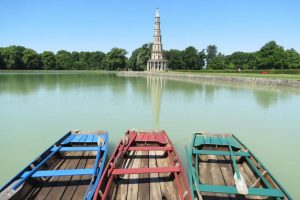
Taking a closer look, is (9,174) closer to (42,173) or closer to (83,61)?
(42,173)

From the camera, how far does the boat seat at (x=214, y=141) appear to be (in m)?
7.71

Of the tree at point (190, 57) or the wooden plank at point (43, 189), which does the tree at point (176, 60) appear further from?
the wooden plank at point (43, 189)

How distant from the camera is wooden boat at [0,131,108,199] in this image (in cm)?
473

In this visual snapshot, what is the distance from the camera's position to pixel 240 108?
17484 millimetres

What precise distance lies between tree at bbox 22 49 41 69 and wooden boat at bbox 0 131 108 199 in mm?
94516

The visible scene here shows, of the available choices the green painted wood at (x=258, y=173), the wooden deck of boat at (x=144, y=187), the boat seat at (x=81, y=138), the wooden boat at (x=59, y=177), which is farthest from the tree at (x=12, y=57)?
the green painted wood at (x=258, y=173)

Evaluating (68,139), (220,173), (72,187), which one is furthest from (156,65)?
(72,187)

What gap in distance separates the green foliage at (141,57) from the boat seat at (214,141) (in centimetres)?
8316

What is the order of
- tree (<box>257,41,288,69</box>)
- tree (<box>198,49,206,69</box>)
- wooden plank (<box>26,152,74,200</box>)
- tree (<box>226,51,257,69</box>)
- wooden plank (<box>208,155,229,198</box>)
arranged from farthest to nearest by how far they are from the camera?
tree (<box>198,49,206,69</box>) < tree (<box>226,51,257,69</box>) < tree (<box>257,41,288,69</box>) < wooden plank (<box>208,155,229,198</box>) < wooden plank (<box>26,152,74,200</box>)

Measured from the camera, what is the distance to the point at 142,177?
18.2 feet

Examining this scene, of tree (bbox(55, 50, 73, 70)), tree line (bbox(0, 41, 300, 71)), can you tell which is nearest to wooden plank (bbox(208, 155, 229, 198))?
tree line (bbox(0, 41, 300, 71))

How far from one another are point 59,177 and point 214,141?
17.7ft

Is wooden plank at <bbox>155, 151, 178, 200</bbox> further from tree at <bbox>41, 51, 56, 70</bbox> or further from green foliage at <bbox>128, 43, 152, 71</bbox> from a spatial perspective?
tree at <bbox>41, 51, 56, 70</bbox>

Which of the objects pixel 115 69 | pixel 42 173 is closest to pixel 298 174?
pixel 42 173
